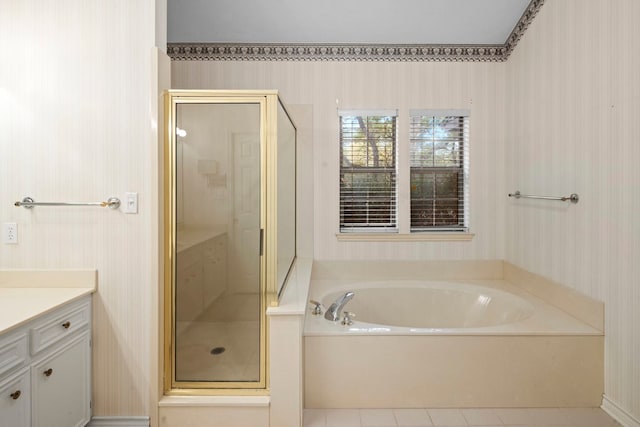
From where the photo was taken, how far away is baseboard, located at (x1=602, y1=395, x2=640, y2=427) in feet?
6.10

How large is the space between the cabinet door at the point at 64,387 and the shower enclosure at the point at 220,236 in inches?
14.6

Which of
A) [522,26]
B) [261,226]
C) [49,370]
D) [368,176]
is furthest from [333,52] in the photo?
[49,370]

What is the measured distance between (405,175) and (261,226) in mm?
1731

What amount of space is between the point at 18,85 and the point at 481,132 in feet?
10.4

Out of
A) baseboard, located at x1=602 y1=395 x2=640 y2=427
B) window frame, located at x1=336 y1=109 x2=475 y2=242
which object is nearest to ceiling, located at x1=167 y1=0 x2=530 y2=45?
window frame, located at x1=336 y1=109 x2=475 y2=242

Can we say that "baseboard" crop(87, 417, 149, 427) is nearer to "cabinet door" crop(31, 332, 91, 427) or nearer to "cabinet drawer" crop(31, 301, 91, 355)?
"cabinet door" crop(31, 332, 91, 427)

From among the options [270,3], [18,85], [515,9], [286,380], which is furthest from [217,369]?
[515,9]

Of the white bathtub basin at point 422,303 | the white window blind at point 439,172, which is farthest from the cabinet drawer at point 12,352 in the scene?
the white window blind at point 439,172

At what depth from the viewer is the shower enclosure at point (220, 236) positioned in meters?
1.83

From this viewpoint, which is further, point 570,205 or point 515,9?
point 515,9

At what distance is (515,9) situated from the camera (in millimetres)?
2783

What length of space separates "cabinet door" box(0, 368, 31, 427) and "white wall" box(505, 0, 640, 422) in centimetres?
274

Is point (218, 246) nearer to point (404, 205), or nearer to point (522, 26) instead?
point (404, 205)

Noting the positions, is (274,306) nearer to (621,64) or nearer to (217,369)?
(217,369)
